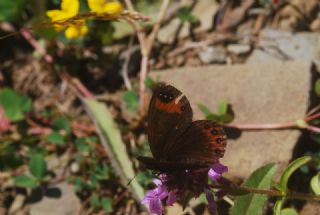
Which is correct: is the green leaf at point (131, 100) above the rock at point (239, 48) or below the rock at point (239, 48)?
below

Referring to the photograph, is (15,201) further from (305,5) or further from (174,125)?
(305,5)

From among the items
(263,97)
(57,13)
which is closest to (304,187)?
(263,97)

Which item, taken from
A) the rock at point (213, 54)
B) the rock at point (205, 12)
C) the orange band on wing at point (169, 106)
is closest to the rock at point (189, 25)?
the rock at point (205, 12)

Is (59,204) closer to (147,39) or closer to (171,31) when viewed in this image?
(147,39)

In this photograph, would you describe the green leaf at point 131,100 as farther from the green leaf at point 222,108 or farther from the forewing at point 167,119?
the forewing at point 167,119

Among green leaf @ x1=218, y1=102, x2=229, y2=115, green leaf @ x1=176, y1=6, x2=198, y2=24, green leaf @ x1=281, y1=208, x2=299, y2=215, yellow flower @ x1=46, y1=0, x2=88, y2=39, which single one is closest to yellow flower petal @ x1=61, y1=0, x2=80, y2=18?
yellow flower @ x1=46, y1=0, x2=88, y2=39

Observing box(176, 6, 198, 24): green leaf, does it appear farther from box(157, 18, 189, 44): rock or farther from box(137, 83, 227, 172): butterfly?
box(137, 83, 227, 172): butterfly

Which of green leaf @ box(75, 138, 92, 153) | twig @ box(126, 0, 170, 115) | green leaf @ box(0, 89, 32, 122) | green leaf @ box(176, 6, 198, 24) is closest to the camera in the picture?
green leaf @ box(75, 138, 92, 153)

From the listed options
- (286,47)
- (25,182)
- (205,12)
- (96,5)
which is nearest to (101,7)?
(96,5)
